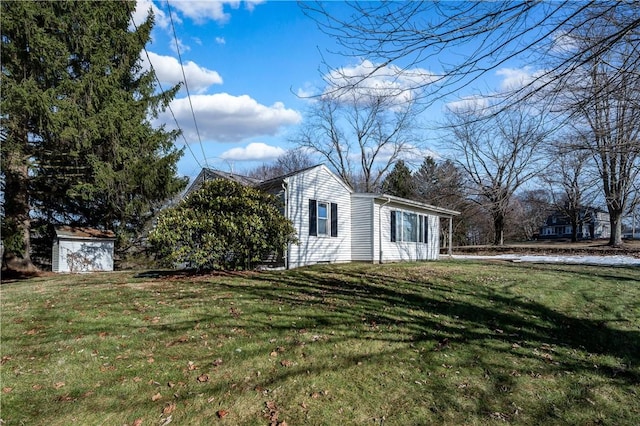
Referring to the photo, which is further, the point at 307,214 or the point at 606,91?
the point at 307,214

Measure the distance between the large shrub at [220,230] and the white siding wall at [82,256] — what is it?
682 cm

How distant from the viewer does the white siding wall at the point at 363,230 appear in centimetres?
1551

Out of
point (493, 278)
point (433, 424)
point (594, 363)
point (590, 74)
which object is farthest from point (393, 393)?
point (493, 278)

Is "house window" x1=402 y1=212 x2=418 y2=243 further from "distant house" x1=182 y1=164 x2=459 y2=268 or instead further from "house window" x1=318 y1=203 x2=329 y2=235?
"house window" x1=318 y1=203 x2=329 y2=235

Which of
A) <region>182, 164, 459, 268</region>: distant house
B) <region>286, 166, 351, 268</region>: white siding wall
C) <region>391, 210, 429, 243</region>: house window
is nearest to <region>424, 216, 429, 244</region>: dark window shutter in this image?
<region>391, 210, 429, 243</region>: house window

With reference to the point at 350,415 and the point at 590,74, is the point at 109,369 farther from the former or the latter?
the point at 590,74

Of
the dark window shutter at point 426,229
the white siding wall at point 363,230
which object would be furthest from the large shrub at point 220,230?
the dark window shutter at point 426,229

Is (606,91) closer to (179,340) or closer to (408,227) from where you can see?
(179,340)

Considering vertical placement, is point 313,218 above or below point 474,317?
above

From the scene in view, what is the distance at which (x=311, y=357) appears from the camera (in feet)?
15.2

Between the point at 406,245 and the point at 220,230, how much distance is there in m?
10.3

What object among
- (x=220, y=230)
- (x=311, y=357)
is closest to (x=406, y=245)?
(x=220, y=230)

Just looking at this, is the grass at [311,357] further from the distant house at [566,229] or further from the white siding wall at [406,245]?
the distant house at [566,229]

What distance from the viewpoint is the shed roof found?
1465 cm
